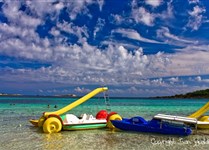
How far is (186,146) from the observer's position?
14.9m

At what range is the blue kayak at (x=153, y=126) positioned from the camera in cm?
1763

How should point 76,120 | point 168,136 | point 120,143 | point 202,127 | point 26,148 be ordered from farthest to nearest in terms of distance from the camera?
point 202,127 < point 76,120 < point 168,136 < point 120,143 < point 26,148

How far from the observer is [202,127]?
2072cm

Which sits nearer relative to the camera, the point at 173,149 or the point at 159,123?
the point at 173,149

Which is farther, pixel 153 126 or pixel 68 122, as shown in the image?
pixel 68 122

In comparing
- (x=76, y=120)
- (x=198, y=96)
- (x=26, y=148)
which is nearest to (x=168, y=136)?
(x=76, y=120)

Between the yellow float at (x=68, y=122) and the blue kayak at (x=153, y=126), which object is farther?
the yellow float at (x=68, y=122)

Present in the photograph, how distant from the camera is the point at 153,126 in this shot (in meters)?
18.3

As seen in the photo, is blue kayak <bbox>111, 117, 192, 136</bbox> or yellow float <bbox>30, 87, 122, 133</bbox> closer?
blue kayak <bbox>111, 117, 192, 136</bbox>

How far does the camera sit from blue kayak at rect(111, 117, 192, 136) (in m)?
17.6

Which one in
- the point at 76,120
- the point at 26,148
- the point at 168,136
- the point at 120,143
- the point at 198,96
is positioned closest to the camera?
the point at 26,148

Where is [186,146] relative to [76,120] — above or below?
below

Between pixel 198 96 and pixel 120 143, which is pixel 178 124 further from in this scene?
pixel 198 96

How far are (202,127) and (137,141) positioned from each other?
7156 millimetres
